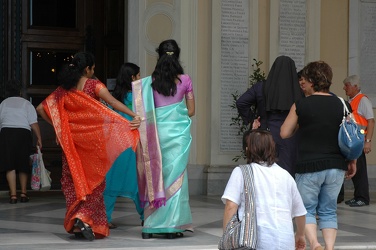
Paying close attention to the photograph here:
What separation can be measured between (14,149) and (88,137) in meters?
4.00

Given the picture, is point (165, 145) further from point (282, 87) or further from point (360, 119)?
point (360, 119)

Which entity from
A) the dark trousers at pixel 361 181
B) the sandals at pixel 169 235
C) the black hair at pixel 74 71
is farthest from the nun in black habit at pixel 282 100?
the dark trousers at pixel 361 181

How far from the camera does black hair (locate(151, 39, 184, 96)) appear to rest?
29.3 ft

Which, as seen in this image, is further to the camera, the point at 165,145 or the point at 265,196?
the point at 165,145

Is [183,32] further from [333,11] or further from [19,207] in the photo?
[19,207]

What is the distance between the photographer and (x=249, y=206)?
5.58 metres

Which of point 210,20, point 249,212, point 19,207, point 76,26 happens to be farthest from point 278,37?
point 249,212

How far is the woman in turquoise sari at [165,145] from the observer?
891 cm

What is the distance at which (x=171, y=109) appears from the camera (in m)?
8.97

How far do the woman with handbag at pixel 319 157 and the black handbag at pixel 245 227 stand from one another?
1.90 m

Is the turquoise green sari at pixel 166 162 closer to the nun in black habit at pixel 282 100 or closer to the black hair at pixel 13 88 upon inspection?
the nun in black habit at pixel 282 100

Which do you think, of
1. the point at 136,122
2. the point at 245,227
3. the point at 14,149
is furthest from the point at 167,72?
the point at 14,149

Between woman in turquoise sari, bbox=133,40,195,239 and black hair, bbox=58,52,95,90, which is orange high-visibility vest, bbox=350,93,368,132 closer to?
woman in turquoise sari, bbox=133,40,195,239

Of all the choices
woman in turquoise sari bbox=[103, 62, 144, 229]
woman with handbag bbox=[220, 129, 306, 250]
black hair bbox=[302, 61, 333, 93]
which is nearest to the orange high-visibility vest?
woman in turquoise sari bbox=[103, 62, 144, 229]
